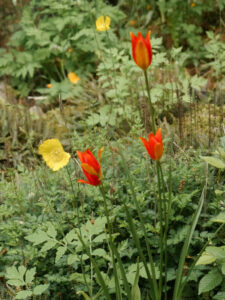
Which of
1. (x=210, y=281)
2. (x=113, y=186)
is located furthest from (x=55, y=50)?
(x=210, y=281)

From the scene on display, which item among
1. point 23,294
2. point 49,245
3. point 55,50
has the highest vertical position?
point 55,50

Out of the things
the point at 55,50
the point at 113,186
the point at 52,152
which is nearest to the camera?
Answer: the point at 52,152

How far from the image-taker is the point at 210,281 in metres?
1.32

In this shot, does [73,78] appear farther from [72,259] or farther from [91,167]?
[91,167]

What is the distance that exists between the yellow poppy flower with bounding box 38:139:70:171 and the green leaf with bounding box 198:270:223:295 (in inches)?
26.2

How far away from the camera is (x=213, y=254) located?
3.98 ft

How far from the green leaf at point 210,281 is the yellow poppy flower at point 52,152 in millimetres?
667

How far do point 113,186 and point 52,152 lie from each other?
0.39m

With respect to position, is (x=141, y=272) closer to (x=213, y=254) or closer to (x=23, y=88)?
(x=213, y=254)

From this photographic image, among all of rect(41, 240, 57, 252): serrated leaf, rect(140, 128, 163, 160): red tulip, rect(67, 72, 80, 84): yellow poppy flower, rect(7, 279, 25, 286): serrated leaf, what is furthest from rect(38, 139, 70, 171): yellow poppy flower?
rect(67, 72, 80, 84): yellow poppy flower

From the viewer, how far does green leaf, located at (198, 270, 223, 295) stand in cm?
130

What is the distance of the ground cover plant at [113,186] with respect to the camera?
1.19 m

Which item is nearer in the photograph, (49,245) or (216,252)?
(216,252)

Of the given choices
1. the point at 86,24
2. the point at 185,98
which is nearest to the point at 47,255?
the point at 185,98
